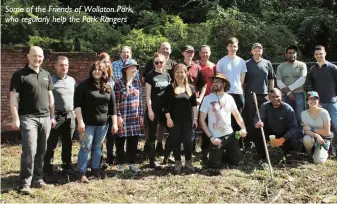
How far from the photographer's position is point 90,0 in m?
14.1

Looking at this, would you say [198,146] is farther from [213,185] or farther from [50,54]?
[50,54]

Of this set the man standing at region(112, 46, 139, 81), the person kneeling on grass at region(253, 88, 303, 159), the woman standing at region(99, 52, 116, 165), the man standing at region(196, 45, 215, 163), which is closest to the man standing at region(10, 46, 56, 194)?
the woman standing at region(99, 52, 116, 165)

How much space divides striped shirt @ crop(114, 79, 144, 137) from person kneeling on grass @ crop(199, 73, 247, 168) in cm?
104

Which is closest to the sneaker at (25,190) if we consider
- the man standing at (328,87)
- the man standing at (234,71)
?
the man standing at (234,71)

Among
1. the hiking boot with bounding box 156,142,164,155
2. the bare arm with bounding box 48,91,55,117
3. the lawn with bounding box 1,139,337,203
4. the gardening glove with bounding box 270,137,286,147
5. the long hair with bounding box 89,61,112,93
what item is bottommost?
the lawn with bounding box 1,139,337,203

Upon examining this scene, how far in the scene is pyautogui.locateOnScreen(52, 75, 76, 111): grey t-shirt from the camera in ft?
18.6

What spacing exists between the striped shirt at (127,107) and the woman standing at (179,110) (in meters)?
0.51

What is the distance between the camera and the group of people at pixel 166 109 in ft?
16.6

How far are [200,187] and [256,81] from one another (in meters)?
2.37

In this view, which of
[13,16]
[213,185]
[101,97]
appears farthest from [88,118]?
[13,16]

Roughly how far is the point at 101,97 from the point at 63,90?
2.24ft

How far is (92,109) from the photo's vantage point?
539 cm

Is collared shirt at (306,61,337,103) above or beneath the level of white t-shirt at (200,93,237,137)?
above

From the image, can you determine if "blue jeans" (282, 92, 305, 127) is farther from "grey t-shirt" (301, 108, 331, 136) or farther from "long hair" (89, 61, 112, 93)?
"long hair" (89, 61, 112, 93)
